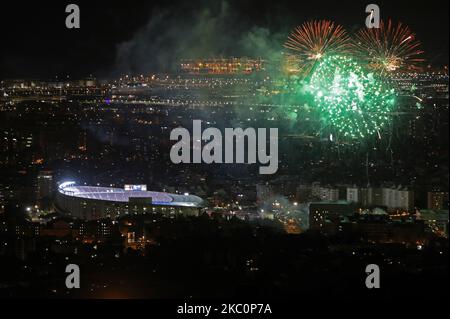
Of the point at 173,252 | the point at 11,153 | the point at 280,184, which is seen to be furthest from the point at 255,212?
the point at 11,153

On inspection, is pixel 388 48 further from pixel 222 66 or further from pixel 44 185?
pixel 44 185

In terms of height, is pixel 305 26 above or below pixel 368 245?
above

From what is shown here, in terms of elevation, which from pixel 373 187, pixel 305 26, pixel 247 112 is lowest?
pixel 373 187

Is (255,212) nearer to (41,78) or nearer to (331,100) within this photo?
(331,100)

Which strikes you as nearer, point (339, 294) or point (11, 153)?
point (339, 294)

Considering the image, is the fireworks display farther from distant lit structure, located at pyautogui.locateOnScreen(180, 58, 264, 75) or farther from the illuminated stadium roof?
the illuminated stadium roof

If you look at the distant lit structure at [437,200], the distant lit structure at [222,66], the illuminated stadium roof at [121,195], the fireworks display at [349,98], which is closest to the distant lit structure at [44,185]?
the illuminated stadium roof at [121,195]
